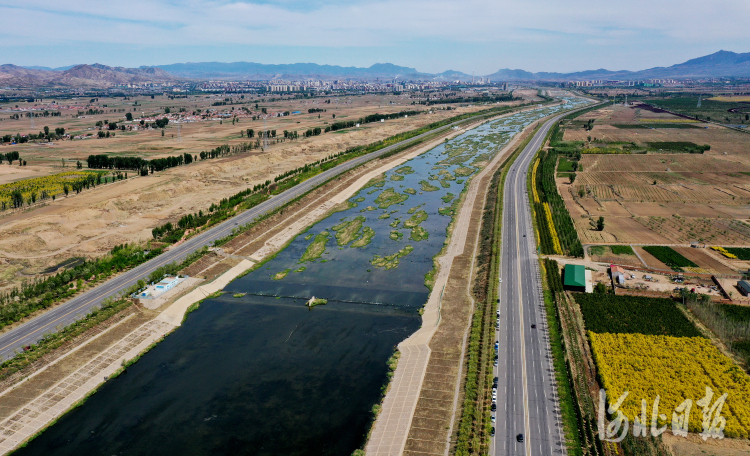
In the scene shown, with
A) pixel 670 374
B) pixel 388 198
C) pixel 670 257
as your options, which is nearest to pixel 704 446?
pixel 670 374

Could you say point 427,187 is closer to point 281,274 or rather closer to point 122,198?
point 281,274

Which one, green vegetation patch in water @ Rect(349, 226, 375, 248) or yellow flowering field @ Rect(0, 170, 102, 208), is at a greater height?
yellow flowering field @ Rect(0, 170, 102, 208)

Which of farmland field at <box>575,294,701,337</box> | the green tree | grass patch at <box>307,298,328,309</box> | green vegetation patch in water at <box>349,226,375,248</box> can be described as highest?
the green tree

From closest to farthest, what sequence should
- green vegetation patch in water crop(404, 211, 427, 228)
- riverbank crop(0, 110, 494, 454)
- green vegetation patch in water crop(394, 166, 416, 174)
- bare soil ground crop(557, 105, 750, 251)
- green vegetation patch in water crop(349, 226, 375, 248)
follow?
1. riverbank crop(0, 110, 494, 454)
2. bare soil ground crop(557, 105, 750, 251)
3. green vegetation patch in water crop(349, 226, 375, 248)
4. green vegetation patch in water crop(404, 211, 427, 228)
5. green vegetation patch in water crop(394, 166, 416, 174)

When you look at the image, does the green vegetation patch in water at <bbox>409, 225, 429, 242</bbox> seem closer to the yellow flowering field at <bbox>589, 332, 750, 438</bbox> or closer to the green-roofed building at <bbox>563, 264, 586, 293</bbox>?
the green-roofed building at <bbox>563, 264, 586, 293</bbox>

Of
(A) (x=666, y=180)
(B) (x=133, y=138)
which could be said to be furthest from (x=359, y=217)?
(B) (x=133, y=138)

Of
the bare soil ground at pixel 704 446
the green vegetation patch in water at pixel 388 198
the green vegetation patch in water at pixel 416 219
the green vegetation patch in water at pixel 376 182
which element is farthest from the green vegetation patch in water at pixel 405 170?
the bare soil ground at pixel 704 446

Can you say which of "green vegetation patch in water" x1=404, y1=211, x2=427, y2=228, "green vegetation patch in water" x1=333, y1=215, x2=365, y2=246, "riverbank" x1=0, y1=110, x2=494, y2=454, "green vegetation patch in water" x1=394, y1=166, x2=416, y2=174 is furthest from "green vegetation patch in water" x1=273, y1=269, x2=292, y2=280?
"green vegetation patch in water" x1=394, y1=166, x2=416, y2=174
